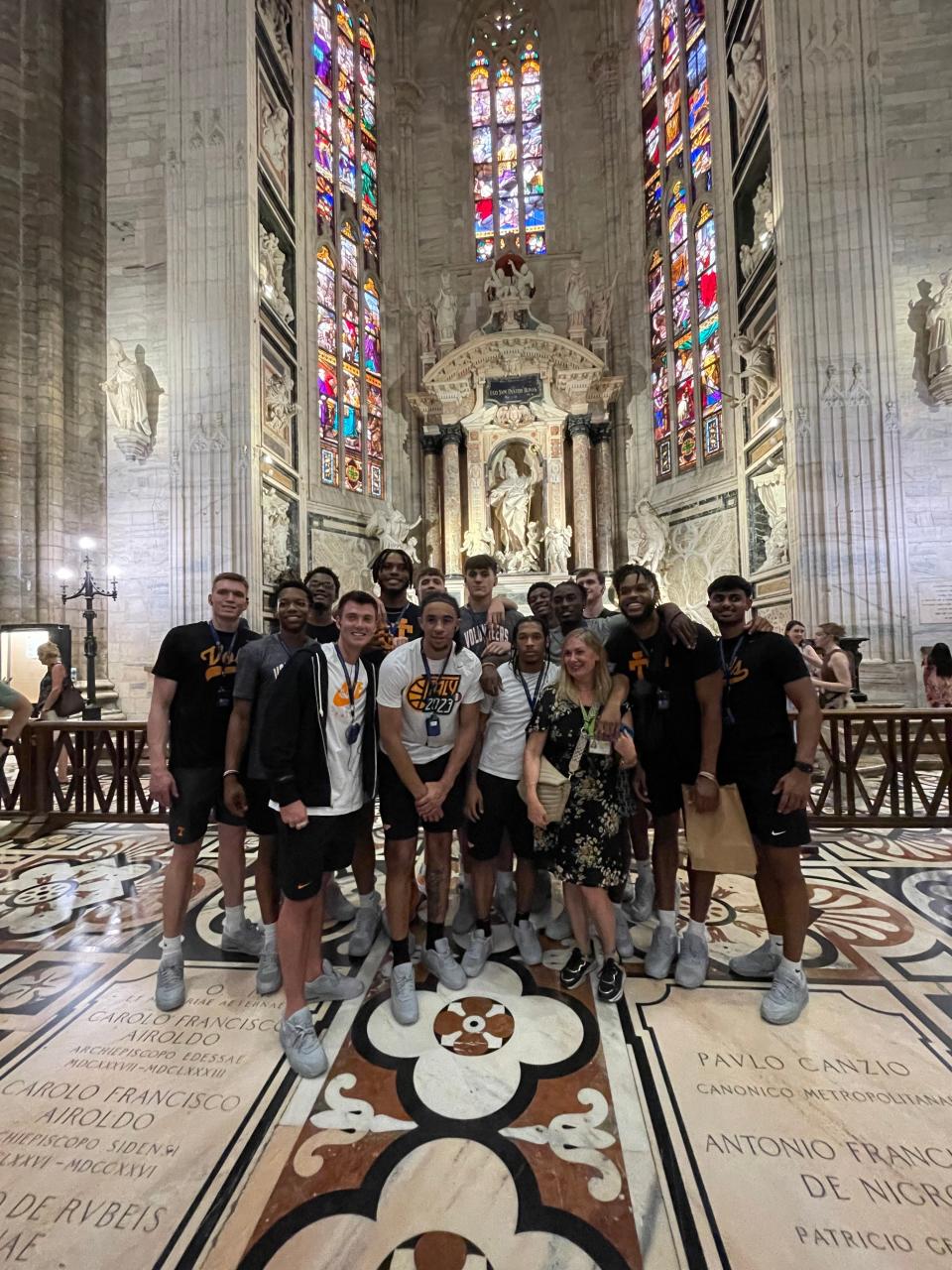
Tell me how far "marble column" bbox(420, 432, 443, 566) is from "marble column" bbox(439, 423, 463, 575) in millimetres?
271

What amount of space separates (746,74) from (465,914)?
13.9 m

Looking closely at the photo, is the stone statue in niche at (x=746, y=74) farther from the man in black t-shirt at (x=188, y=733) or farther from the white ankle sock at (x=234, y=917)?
the white ankle sock at (x=234, y=917)

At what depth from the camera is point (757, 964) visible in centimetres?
272

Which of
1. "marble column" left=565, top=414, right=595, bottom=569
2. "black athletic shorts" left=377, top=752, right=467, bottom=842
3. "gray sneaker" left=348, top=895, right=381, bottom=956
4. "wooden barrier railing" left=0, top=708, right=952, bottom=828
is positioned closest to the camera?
"black athletic shorts" left=377, top=752, right=467, bottom=842

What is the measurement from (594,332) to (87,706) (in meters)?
13.6

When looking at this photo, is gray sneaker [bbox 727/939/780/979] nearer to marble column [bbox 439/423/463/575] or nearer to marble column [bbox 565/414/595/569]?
marble column [bbox 565/414/595/569]

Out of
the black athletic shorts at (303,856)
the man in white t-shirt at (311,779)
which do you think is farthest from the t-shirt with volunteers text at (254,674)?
the black athletic shorts at (303,856)

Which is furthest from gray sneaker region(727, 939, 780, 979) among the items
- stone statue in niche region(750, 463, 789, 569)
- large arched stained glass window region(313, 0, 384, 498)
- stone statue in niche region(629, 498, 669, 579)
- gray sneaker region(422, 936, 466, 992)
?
large arched stained glass window region(313, 0, 384, 498)

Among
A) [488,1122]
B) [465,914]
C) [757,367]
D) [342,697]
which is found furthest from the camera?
[757,367]

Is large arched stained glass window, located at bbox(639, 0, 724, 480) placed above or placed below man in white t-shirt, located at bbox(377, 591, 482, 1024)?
above

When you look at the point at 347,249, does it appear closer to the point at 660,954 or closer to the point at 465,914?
the point at 465,914

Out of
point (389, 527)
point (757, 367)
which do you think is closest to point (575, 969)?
point (757, 367)

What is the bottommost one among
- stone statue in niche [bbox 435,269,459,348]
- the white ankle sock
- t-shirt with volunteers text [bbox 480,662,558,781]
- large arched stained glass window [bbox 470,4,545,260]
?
the white ankle sock

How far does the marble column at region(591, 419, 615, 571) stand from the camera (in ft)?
44.4
